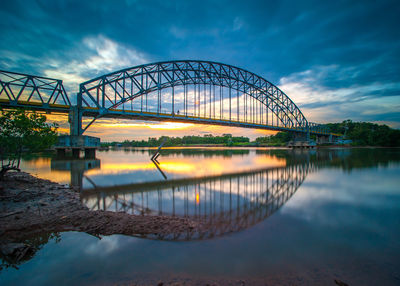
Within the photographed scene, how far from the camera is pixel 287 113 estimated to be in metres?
61.9

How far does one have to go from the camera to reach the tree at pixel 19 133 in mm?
9159

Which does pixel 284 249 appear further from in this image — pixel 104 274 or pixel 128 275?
pixel 104 274

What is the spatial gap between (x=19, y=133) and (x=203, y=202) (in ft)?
33.4

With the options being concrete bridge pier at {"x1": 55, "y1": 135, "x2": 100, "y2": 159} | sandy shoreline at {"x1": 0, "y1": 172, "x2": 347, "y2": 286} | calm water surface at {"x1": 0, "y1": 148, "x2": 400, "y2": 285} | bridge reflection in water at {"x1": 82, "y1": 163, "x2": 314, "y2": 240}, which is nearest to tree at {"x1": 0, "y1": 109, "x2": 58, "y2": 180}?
sandy shoreline at {"x1": 0, "y1": 172, "x2": 347, "y2": 286}

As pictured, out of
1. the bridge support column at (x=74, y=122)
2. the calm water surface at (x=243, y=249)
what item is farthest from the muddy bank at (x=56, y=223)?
the bridge support column at (x=74, y=122)

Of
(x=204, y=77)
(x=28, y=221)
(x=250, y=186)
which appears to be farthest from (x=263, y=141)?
(x=28, y=221)

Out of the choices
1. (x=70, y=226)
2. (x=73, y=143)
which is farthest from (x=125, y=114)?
(x=70, y=226)

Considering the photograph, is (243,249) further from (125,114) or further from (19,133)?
(125,114)

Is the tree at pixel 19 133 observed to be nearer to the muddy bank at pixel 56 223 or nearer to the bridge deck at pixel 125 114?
the muddy bank at pixel 56 223

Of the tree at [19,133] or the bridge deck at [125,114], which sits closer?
the tree at [19,133]

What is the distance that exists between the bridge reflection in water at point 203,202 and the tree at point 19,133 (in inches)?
172

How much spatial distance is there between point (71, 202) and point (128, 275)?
4.92 meters

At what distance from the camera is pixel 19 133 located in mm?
9797

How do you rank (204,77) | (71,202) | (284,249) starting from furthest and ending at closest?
(204,77), (71,202), (284,249)
